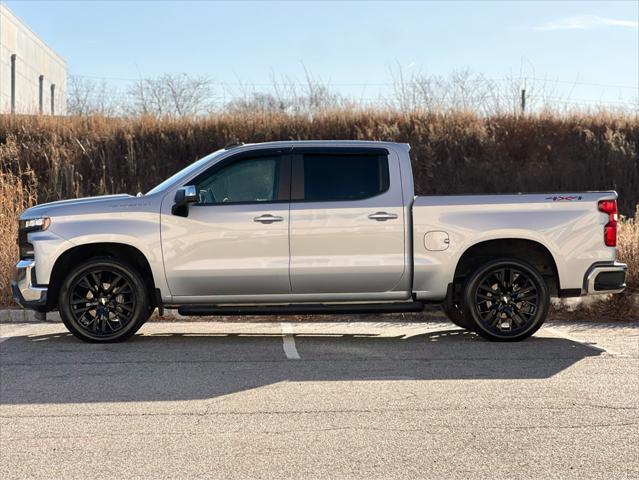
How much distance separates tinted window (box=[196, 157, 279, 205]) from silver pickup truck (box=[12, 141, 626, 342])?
1 centimetres

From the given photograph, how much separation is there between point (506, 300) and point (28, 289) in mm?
5012

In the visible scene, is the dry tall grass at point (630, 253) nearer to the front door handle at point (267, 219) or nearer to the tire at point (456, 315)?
the tire at point (456, 315)

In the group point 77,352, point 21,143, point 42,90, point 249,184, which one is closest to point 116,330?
point 77,352

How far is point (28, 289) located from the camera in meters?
9.12

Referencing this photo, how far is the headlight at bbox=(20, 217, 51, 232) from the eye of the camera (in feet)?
29.9

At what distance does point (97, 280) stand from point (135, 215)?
80 cm

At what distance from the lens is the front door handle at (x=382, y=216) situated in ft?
29.9

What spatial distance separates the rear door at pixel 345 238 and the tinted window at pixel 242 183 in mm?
274

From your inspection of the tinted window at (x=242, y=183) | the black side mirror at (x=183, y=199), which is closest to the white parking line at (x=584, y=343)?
the tinted window at (x=242, y=183)

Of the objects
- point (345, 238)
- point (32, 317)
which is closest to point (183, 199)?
point (345, 238)

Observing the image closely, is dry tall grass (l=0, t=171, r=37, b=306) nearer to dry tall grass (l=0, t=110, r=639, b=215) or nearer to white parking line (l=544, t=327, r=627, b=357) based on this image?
dry tall grass (l=0, t=110, r=639, b=215)

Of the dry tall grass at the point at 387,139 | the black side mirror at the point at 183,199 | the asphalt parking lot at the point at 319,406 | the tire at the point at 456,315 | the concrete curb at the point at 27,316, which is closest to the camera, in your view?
the asphalt parking lot at the point at 319,406

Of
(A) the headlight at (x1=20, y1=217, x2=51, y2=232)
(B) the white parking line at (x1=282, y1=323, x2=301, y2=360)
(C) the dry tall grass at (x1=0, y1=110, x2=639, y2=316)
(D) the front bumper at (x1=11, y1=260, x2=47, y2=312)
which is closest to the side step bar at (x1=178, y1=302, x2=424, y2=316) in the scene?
(B) the white parking line at (x1=282, y1=323, x2=301, y2=360)

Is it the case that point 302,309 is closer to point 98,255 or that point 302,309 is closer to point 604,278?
point 98,255
